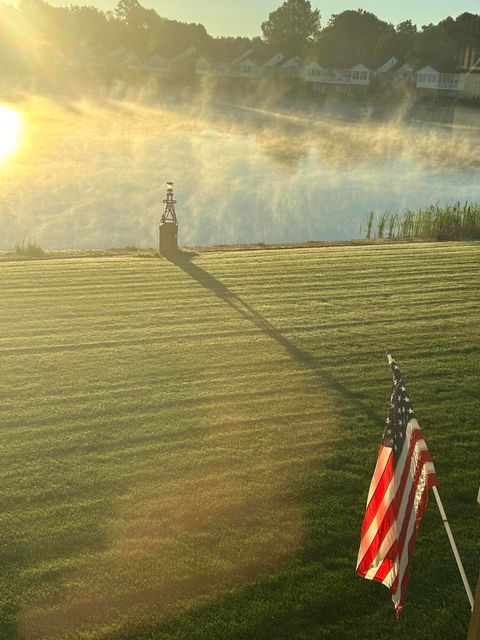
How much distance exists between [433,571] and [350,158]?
34.5 m

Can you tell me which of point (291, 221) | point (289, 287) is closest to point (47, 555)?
point (289, 287)

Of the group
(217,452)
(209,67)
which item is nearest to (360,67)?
(209,67)

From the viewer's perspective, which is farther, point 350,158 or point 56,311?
point 350,158

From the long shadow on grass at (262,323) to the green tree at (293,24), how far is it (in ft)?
345

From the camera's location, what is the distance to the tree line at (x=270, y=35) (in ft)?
305

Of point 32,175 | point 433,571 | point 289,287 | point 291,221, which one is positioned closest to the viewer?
point 433,571

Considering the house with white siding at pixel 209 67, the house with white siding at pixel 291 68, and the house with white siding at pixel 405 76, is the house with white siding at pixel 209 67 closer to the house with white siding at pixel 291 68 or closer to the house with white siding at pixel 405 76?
the house with white siding at pixel 291 68

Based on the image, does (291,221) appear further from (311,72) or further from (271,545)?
(311,72)

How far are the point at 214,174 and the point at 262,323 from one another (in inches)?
801

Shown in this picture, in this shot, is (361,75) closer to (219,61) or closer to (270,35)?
(219,61)

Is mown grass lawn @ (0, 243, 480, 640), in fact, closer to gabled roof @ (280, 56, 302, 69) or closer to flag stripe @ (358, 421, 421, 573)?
flag stripe @ (358, 421, 421, 573)

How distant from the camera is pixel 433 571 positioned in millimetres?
6520

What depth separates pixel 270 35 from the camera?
118 m

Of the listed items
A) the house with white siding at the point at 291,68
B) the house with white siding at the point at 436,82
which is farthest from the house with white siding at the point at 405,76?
the house with white siding at the point at 291,68
